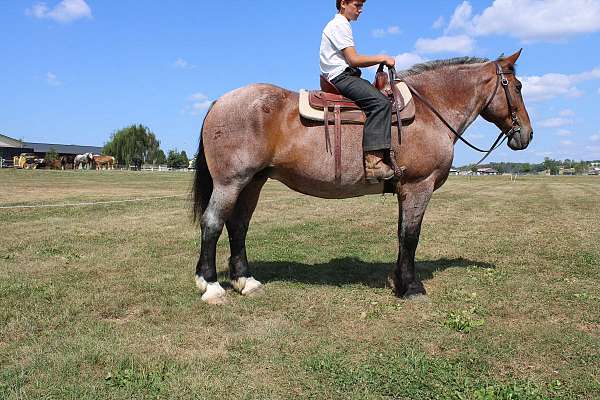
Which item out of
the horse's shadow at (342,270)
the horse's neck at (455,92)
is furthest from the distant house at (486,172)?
the horse's neck at (455,92)

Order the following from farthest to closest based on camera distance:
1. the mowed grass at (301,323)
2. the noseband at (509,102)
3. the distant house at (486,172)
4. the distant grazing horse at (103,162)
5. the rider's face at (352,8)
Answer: the distant house at (486,172) → the distant grazing horse at (103,162) → the noseband at (509,102) → the rider's face at (352,8) → the mowed grass at (301,323)

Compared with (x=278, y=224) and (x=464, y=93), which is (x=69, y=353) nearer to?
(x=464, y=93)

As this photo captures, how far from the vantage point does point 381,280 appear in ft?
23.2

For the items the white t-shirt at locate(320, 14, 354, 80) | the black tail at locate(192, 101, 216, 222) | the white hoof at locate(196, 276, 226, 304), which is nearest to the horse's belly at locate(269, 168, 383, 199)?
the black tail at locate(192, 101, 216, 222)

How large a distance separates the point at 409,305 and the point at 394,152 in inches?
73.5

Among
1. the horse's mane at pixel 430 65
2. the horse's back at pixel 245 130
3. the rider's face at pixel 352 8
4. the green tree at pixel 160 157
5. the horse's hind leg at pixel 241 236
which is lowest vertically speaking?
the horse's hind leg at pixel 241 236

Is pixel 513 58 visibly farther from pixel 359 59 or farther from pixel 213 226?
pixel 213 226

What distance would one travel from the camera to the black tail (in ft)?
21.3

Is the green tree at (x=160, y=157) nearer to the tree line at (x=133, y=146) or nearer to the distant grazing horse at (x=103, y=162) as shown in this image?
the tree line at (x=133, y=146)

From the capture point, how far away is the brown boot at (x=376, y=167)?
595 centimetres

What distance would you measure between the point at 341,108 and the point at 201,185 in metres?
2.15

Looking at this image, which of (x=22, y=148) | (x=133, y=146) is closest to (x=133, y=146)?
(x=133, y=146)

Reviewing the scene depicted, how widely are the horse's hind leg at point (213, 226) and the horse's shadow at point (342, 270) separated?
1.06 m

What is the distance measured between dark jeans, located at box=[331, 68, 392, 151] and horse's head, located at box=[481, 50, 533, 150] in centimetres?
183
